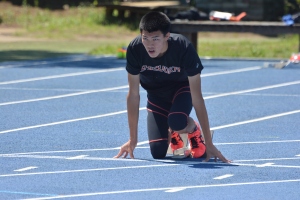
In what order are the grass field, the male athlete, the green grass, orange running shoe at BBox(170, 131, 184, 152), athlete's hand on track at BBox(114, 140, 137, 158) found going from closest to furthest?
the male athlete
athlete's hand on track at BBox(114, 140, 137, 158)
orange running shoe at BBox(170, 131, 184, 152)
the green grass
the grass field

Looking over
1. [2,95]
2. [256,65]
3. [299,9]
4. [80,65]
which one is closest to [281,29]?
[256,65]

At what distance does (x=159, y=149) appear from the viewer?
785cm

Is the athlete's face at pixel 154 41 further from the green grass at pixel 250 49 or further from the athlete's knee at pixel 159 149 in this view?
the green grass at pixel 250 49

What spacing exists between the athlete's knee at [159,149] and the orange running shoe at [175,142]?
27 cm

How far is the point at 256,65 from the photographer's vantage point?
62.5 ft

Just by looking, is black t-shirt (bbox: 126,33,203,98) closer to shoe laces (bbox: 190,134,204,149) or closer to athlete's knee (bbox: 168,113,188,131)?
athlete's knee (bbox: 168,113,188,131)

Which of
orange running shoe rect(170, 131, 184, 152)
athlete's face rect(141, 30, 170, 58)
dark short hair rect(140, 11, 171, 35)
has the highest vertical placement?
dark short hair rect(140, 11, 171, 35)

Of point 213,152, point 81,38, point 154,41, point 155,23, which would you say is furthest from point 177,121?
point 81,38

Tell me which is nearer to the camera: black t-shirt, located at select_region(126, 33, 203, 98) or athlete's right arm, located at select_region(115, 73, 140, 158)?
black t-shirt, located at select_region(126, 33, 203, 98)

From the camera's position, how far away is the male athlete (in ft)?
23.9

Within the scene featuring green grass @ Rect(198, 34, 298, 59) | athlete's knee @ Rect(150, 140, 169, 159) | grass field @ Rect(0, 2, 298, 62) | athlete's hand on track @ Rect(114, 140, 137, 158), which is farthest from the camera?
grass field @ Rect(0, 2, 298, 62)

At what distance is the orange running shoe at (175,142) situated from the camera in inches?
322

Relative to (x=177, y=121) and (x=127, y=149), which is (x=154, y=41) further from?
(x=127, y=149)

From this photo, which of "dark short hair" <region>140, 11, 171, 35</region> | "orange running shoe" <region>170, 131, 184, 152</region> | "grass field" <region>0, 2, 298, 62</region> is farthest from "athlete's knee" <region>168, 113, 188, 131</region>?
"grass field" <region>0, 2, 298, 62</region>
